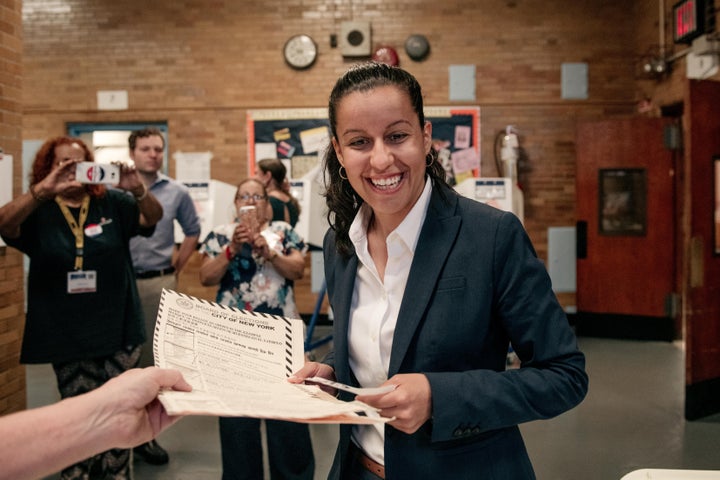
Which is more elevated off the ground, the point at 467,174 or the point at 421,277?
the point at 467,174

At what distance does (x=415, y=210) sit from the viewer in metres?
1.25

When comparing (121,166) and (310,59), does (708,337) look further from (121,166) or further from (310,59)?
(310,59)

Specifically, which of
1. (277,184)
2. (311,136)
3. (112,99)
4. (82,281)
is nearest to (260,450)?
(82,281)

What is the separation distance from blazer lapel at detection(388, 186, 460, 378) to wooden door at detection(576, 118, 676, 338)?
583 centimetres

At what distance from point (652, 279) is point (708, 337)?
237 cm

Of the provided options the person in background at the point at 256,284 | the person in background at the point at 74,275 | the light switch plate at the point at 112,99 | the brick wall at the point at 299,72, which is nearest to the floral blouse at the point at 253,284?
the person in background at the point at 256,284

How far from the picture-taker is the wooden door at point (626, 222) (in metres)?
6.22

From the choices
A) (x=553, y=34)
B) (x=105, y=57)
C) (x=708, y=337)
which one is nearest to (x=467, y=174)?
(x=553, y=34)

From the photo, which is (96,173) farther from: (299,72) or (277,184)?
(299,72)

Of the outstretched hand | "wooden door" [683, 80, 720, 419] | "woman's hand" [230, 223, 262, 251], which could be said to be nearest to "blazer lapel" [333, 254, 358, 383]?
the outstretched hand

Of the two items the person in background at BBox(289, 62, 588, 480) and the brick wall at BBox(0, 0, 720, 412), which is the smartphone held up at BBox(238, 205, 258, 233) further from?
the brick wall at BBox(0, 0, 720, 412)

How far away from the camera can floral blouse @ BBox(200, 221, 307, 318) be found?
2918mm

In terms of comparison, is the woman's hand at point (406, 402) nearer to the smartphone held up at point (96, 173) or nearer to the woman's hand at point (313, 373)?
the woman's hand at point (313, 373)

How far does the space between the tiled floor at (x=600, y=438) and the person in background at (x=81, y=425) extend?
2379 millimetres
